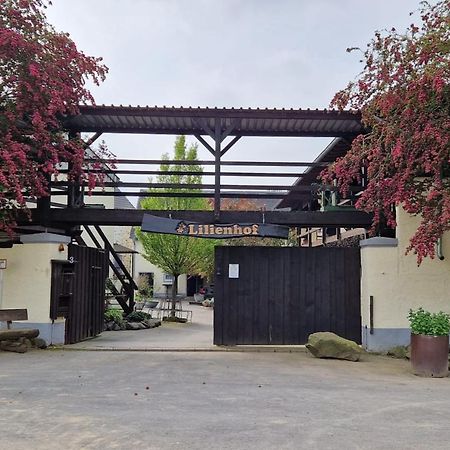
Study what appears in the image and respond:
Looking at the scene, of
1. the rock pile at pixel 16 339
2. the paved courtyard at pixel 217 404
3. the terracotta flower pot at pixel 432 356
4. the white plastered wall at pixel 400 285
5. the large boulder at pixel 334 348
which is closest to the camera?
the paved courtyard at pixel 217 404

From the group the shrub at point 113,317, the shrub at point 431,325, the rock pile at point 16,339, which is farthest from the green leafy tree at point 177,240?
the shrub at point 431,325

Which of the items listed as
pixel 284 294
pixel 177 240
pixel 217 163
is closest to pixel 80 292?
pixel 217 163

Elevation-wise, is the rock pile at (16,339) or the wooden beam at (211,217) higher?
the wooden beam at (211,217)

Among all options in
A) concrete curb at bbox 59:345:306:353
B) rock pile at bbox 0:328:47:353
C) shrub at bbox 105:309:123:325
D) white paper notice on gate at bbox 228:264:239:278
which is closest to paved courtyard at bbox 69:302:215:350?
concrete curb at bbox 59:345:306:353

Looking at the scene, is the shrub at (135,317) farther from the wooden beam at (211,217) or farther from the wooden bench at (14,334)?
the wooden bench at (14,334)

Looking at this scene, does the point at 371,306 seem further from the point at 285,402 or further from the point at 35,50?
the point at 35,50

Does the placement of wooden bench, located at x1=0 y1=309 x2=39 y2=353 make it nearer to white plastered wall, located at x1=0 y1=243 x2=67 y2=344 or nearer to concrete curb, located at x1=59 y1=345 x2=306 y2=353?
white plastered wall, located at x1=0 y1=243 x2=67 y2=344

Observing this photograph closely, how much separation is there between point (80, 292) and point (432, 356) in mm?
7968

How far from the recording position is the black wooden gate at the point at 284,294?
40.1ft

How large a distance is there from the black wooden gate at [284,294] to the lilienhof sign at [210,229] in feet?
1.78

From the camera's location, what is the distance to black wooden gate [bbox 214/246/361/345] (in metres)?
12.2

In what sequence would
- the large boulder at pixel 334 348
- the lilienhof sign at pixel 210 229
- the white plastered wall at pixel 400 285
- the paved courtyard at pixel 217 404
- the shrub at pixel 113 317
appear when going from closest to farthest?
the paved courtyard at pixel 217 404, the large boulder at pixel 334 348, the white plastered wall at pixel 400 285, the lilienhof sign at pixel 210 229, the shrub at pixel 113 317

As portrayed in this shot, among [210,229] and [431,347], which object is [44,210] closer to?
[210,229]

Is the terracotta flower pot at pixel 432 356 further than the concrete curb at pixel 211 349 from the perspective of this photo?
No
